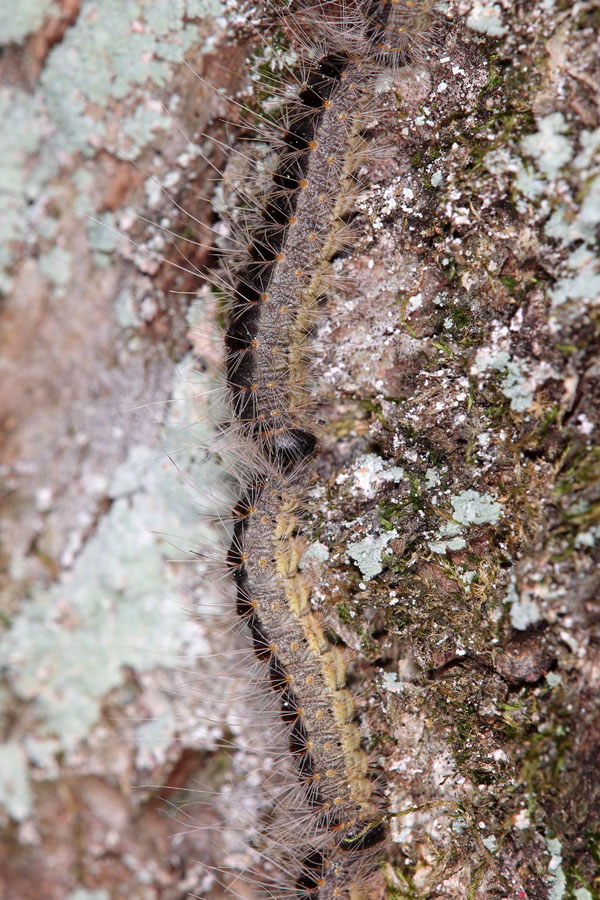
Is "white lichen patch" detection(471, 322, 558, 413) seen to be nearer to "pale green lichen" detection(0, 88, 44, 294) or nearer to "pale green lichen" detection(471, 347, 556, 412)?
"pale green lichen" detection(471, 347, 556, 412)

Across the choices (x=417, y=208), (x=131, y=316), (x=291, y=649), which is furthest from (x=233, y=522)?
(x=417, y=208)

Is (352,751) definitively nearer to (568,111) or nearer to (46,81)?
(568,111)

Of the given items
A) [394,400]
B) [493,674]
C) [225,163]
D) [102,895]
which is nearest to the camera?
[493,674]

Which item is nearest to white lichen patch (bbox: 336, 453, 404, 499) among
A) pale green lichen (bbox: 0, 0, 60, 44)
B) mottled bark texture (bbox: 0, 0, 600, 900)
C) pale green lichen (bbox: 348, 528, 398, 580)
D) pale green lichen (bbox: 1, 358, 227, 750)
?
mottled bark texture (bbox: 0, 0, 600, 900)

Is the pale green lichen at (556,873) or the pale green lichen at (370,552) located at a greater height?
the pale green lichen at (370,552)

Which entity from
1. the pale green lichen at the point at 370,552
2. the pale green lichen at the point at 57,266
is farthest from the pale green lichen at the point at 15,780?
the pale green lichen at the point at 57,266

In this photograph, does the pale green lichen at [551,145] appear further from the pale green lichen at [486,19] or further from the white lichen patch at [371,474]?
the white lichen patch at [371,474]

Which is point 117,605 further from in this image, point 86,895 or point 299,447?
point 86,895
